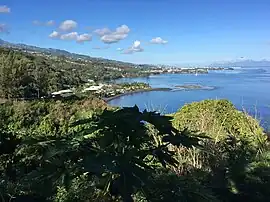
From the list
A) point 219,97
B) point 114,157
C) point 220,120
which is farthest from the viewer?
point 219,97

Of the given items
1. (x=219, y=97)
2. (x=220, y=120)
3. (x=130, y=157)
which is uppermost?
(x=130, y=157)

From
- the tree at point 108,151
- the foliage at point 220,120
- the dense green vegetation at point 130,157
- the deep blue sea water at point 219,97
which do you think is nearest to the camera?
the tree at point 108,151

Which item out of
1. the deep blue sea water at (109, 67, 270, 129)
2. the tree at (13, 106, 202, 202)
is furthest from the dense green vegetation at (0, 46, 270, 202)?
the deep blue sea water at (109, 67, 270, 129)

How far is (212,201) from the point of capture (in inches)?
64.9

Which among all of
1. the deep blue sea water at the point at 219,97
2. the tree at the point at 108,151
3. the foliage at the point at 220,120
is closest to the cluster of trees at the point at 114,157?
the tree at the point at 108,151

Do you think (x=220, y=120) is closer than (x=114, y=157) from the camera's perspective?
No

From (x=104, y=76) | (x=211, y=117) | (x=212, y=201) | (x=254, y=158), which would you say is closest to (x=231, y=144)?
(x=254, y=158)

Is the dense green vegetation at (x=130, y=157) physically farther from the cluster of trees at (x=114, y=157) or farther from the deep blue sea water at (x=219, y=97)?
the deep blue sea water at (x=219, y=97)

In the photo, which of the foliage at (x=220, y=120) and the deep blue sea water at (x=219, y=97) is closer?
the foliage at (x=220, y=120)

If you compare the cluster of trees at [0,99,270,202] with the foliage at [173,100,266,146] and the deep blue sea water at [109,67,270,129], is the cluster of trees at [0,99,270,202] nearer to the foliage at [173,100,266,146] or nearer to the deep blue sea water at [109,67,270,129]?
the deep blue sea water at [109,67,270,129]

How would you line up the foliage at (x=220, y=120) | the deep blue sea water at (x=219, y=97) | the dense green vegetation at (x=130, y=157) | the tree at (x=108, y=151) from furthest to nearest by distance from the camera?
the deep blue sea water at (x=219, y=97) < the foliage at (x=220, y=120) < the dense green vegetation at (x=130, y=157) < the tree at (x=108, y=151)

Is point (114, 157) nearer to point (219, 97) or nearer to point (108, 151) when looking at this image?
point (108, 151)

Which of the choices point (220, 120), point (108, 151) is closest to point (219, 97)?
point (220, 120)

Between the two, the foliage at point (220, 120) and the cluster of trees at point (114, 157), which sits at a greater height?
the cluster of trees at point (114, 157)
